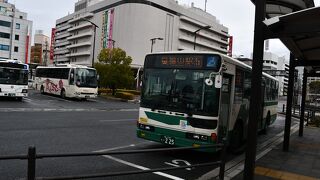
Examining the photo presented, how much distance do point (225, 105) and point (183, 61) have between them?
62.1 inches

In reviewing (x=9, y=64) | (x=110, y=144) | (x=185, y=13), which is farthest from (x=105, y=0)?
(x=110, y=144)

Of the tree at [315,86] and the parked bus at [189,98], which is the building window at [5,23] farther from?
the parked bus at [189,98]

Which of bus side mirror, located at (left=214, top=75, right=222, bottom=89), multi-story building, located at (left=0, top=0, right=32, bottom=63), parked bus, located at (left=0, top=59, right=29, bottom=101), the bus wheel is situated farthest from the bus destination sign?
multi-story building, located at (left=0, top=0, right=32, bottom=63)

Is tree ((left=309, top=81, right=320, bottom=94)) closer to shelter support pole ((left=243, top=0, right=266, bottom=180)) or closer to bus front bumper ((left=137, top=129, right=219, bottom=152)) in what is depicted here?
bus front bumper ((left=137, top=129, right=219, bottom=152))

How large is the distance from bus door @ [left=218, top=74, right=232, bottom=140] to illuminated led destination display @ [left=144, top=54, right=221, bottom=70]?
55 cm

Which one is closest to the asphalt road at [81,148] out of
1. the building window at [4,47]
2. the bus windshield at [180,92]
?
the bus windshield at [180,92]

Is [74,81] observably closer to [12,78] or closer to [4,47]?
[12,78]

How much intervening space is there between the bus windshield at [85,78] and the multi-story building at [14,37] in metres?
66.3

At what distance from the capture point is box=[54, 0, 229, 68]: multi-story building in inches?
3108

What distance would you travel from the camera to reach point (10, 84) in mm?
23578

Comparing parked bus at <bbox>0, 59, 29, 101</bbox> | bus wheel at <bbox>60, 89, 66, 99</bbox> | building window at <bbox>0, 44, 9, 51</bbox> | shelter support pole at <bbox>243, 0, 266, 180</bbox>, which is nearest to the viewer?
shelter support pole at <bbox>243, 0, 266, 180</bbox>

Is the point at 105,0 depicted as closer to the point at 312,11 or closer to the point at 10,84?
the point at 10,84

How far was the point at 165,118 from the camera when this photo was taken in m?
9.00

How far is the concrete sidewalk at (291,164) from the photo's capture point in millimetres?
7840
